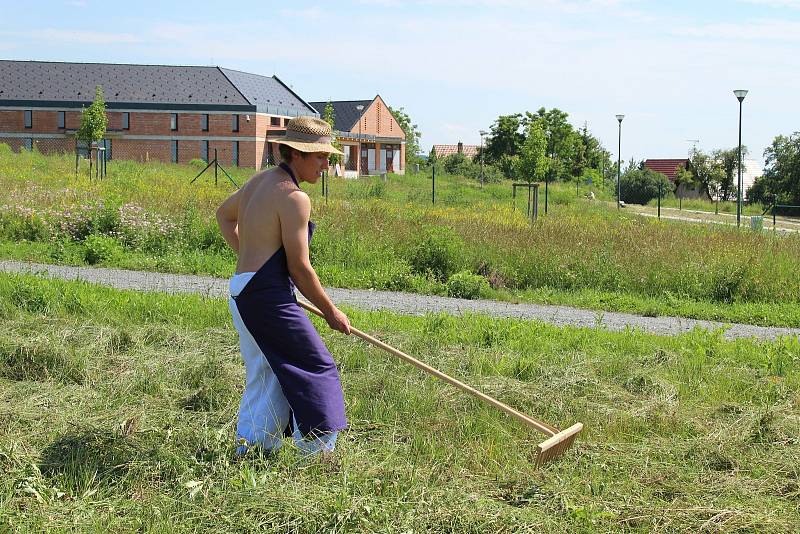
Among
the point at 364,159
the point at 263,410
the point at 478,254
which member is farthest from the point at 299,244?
the point at 364,159

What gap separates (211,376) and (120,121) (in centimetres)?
5675

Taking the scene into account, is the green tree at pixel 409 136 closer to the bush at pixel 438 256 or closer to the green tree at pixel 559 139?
the green tree at pixel 559 139

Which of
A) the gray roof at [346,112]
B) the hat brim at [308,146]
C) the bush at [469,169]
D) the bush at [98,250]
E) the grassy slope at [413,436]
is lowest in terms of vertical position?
the grassy slope at [413,436]

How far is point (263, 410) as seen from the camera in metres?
4.53

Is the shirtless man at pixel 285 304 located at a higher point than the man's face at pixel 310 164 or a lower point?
lower

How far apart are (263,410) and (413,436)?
3.47ft

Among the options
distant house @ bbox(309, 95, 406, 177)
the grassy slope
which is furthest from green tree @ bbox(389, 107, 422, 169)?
the grassy slope

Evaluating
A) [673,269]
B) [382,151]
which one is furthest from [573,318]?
[382,151]

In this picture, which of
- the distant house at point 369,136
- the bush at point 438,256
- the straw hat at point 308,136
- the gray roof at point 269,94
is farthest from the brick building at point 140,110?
the straw hat at point 308,136

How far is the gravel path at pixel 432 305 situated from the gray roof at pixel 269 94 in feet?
164

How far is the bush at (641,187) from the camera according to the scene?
52.7 metres

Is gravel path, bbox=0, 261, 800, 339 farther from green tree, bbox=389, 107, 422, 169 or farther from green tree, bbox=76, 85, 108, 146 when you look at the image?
green tree, bbox=389, 107, 422, 169

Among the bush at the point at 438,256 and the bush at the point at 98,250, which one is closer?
the bush at the point at 438,256

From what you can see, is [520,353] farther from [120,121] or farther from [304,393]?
[120,121]
